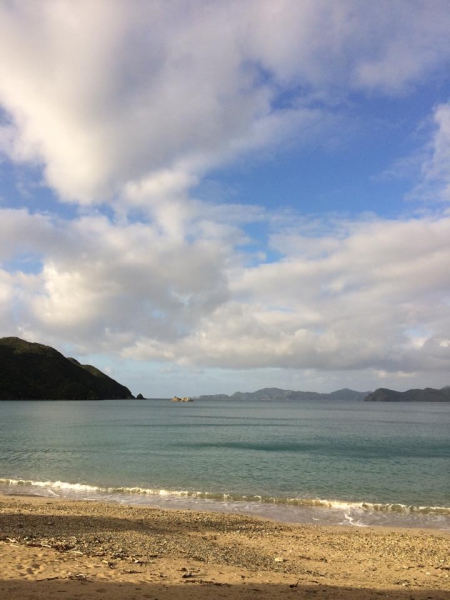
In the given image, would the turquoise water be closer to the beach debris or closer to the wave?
the wave

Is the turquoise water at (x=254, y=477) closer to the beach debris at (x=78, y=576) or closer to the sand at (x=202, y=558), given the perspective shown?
the sand at (x=202, y=558)

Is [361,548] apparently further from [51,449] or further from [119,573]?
[51,449]

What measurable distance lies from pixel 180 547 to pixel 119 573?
511 cm

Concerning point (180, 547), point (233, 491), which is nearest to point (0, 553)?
point (180, 547)

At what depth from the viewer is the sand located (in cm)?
1040

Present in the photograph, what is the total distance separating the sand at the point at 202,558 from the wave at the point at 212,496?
17.3 feet

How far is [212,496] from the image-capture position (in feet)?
94.0

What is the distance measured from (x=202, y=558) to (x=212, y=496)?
15.3m

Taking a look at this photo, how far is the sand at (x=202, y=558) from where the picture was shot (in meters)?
10.4

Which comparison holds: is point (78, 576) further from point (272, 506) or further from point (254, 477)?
point (254, 477)

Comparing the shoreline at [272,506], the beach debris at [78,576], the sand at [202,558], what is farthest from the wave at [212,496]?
the beach debris at [78,576]

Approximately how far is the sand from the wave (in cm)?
529

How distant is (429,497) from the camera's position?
29.5 metres

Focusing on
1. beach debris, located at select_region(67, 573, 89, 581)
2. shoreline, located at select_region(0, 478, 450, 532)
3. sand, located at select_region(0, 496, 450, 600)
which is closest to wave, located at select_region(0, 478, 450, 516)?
shoreline, located at select_region(0, 478, 450, 532)
